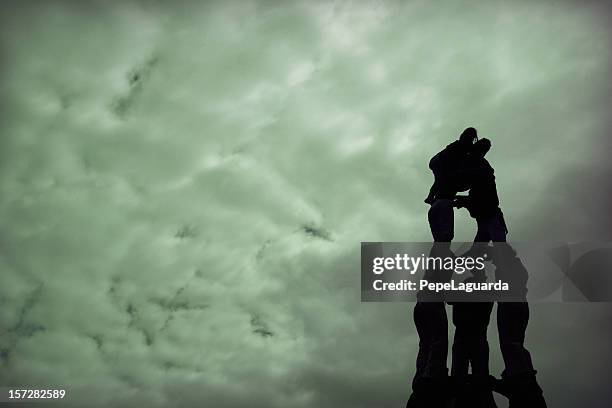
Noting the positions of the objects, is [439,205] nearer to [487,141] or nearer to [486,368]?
[487,141]

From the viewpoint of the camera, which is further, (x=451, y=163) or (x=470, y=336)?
(x=451, y=163)

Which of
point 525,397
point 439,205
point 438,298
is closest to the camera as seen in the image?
point 525,397

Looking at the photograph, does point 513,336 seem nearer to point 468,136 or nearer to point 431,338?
point 431,338

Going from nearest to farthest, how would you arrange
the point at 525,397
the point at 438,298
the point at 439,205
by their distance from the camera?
the point at 525,397
the point at 438,298
the point at 439,205

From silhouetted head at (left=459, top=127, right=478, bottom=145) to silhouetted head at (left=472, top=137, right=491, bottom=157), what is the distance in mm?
154

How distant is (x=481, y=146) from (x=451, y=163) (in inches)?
35.9

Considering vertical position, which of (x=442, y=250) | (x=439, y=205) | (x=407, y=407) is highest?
(x=439, y=205)

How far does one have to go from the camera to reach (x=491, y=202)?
60.1ft

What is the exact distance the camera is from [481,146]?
1814 cm


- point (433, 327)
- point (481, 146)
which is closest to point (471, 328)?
point (433, 327)

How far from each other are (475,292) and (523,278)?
53.2 inches

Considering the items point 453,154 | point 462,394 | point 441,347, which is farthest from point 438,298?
point 453,154

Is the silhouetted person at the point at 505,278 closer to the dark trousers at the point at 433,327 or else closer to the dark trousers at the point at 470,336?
the dark trousers at the point at 470,336

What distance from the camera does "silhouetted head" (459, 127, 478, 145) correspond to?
18.0 meters
